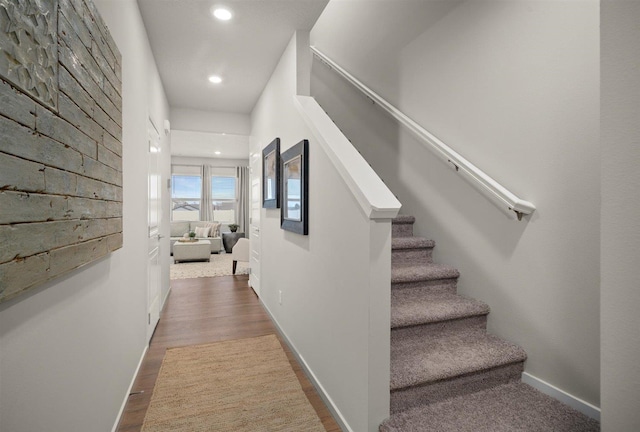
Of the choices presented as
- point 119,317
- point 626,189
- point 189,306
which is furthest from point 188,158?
point 626,189

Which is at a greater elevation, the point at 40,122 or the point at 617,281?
the point at 40,122

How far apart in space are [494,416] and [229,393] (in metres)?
1.51

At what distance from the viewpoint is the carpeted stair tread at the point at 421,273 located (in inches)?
83.4

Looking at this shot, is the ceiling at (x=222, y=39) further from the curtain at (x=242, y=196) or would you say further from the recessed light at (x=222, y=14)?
the curtain at (x=242, y=196)

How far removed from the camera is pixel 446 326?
1950 millimetres

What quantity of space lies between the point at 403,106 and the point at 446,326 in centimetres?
191

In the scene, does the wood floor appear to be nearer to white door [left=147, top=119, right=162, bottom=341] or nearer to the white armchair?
white door [left=147, top=119, right=162, bottom=341]

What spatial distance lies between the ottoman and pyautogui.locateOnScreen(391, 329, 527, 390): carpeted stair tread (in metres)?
5.85

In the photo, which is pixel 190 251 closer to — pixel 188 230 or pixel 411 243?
pixel 188 230

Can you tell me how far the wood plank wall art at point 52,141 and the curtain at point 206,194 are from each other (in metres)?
8.39

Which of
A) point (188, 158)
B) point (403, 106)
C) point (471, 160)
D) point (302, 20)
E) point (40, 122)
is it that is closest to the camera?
point (40, 122)

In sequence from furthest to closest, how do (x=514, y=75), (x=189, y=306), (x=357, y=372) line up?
(x=189, y=306) < (x=514, y=75) < (x=357, y=372)

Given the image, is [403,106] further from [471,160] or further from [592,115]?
[592,115]

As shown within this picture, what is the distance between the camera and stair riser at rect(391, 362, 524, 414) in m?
1.54
